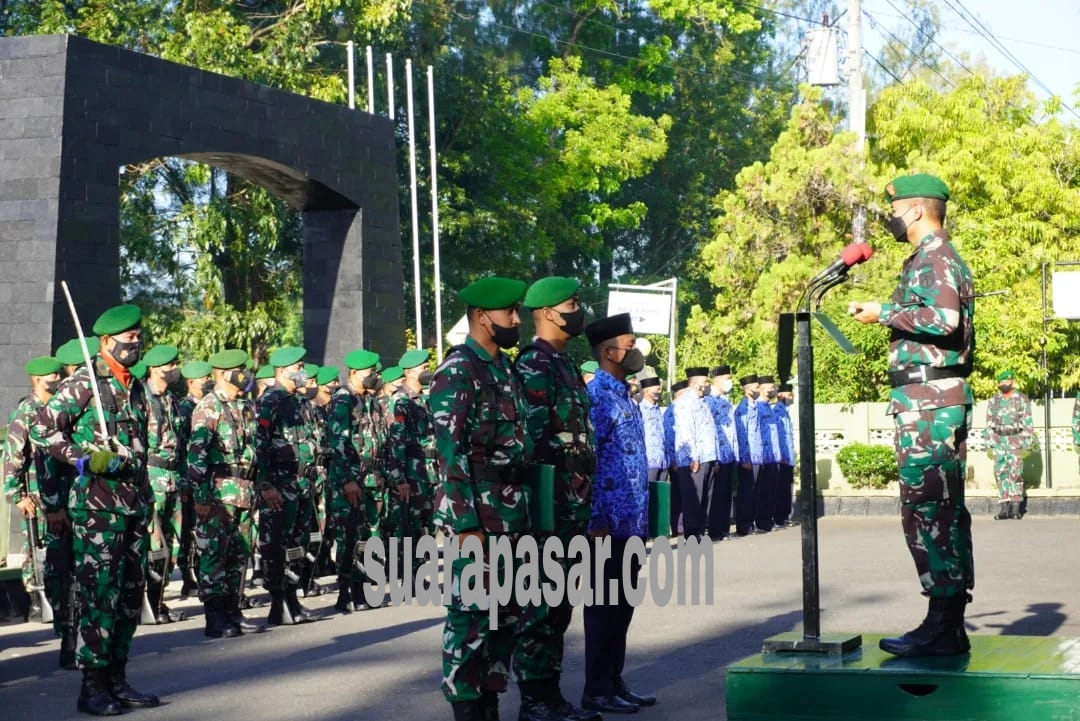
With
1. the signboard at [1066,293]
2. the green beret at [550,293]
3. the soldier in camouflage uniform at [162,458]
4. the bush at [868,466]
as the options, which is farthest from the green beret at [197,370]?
the signboard at [1066,293]

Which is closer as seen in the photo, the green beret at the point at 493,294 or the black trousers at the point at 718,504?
the green beret at the point at 493,294

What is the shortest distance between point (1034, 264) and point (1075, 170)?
2710 millimetres

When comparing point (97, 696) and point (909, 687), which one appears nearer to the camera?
point (909, 687)

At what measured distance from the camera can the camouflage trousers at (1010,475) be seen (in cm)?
2206

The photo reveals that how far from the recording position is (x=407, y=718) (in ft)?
25.9

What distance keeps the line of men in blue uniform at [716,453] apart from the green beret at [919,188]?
35.3 ft

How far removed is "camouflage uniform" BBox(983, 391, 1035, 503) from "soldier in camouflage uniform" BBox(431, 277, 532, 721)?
16.4 meters

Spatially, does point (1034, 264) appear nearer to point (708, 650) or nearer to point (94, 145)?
point (94, 145)

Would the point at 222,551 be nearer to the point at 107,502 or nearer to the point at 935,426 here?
the point at 107,502

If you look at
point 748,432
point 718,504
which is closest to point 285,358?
point 718,504

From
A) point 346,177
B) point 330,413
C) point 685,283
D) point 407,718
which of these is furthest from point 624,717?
point 685,283

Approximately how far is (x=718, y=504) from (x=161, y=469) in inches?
376

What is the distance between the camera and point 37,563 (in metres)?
11.7

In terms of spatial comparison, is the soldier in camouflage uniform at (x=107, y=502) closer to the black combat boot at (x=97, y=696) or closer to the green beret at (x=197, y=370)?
the black combat boot at (x=97, y=696)
